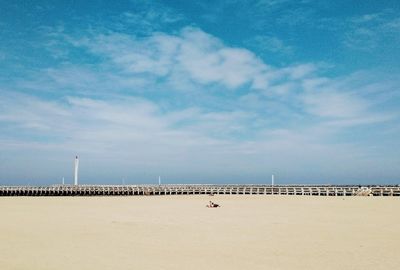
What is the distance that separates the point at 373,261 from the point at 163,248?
19.1ft

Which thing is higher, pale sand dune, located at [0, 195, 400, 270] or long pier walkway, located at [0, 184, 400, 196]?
pale sand dune, located at [0, 195, 400, 270]

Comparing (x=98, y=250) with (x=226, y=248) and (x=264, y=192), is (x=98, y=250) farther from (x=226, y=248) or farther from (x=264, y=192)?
(x=264, y=192)

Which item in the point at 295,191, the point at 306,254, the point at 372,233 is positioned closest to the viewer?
the point at 306,254

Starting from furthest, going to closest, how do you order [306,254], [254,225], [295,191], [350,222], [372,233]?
[295,191]
[350,222]
[254,225]
[372,233]
[306,254]

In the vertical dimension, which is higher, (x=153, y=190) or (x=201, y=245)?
(x=201, y=245)

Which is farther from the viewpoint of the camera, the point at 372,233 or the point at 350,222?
the point at 350,222

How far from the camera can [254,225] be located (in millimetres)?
16875

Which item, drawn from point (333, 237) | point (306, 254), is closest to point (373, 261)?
point (306, 254)

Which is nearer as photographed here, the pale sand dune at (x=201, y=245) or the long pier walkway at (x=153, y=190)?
the pale sand dune at (x=201, y=245)

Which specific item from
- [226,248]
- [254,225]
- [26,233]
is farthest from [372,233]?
[26,233]

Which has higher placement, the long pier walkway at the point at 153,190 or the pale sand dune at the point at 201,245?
the pale sand dune at the point at 201,245

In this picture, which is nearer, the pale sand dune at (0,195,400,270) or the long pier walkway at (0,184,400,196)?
the pale sand dune at (0,195,400,270)

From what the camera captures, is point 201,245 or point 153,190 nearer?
point 201,245

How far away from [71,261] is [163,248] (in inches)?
110
